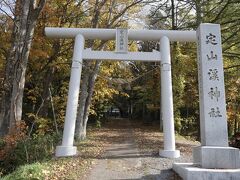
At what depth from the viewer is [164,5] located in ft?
57.4

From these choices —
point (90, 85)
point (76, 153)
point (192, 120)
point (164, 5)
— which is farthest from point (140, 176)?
point (192, 120)

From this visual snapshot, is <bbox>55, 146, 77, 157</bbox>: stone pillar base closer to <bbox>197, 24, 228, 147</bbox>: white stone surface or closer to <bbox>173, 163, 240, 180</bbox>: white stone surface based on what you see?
<bbox>197, 24, 228, 147</bbox>: white stone surface

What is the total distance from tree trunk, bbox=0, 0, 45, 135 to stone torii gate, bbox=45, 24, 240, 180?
0.77 meters

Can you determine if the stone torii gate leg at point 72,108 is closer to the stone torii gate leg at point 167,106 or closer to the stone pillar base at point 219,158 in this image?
the stone torii gate leg at point 167,106

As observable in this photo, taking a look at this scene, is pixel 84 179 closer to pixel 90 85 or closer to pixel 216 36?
pixel 216 36

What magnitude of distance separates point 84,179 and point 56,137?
→ 615 centimetres

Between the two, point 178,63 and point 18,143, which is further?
point 178,63

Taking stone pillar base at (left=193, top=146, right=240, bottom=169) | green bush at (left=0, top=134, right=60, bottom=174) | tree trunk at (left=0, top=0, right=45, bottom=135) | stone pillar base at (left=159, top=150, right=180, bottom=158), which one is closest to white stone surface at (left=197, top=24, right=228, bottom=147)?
stone pillar base at (left=193, top=146, right=240, bottom=169)

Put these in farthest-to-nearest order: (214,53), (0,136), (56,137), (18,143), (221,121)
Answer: (56,137)
(0,136)
(18,143)
(214,53)
(221,121)

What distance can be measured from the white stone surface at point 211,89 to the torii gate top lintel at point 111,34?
2.96 meters

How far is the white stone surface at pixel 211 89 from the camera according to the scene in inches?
296

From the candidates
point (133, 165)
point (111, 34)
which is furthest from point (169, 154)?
point (111, 34)

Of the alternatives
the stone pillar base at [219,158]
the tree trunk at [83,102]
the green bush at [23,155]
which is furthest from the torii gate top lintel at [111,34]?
the stone pillar base at [219,158]

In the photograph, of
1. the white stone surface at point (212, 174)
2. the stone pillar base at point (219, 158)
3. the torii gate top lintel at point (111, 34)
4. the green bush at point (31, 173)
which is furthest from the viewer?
the torii gate top lintel at point (111, 34)
